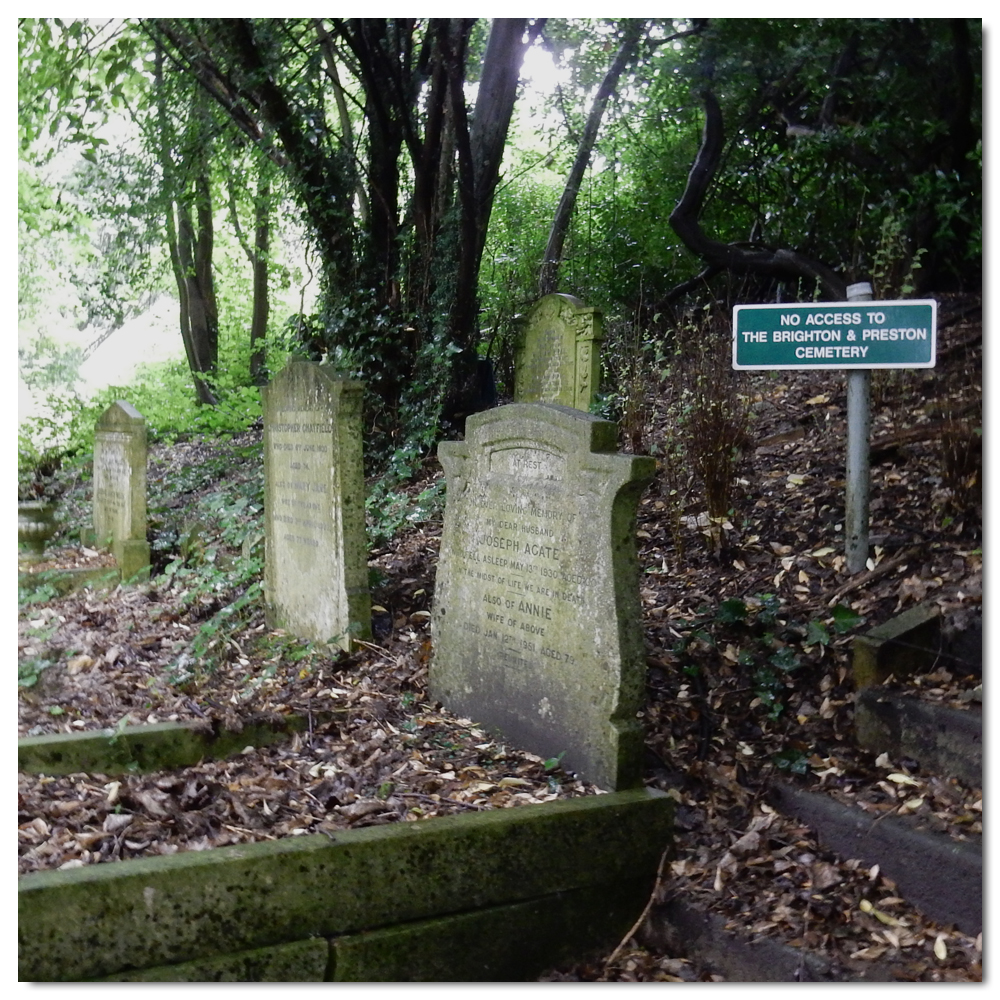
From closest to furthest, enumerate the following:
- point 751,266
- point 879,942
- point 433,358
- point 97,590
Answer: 1. point 879,942
2. point 751,266
3. point 97,590
4. point 433,358

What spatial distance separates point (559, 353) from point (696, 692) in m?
4.12

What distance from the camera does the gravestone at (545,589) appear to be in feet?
10.2

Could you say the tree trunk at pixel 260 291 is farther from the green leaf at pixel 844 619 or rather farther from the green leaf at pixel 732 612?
the green leaf at pixel 844 619

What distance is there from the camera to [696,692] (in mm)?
3738

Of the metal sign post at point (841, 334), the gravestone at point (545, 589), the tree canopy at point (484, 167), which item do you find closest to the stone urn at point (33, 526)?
the tree canopy at point (484, 167)

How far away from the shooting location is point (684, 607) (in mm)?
4277

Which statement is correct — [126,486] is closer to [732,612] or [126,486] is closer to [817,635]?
[732,612]

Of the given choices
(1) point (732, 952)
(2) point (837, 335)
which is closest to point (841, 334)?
(2) point (837, 335)

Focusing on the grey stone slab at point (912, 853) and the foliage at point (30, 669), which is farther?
the foliage at point (30, 669)

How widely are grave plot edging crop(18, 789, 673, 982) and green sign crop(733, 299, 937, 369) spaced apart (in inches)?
70.7

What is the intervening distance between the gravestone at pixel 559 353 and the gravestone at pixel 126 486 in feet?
9.82

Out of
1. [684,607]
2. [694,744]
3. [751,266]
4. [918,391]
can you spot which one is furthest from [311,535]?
[918,391]

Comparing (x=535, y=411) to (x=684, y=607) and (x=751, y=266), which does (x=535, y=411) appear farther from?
(x=751, y=266)

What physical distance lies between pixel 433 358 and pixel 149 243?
220 cm
